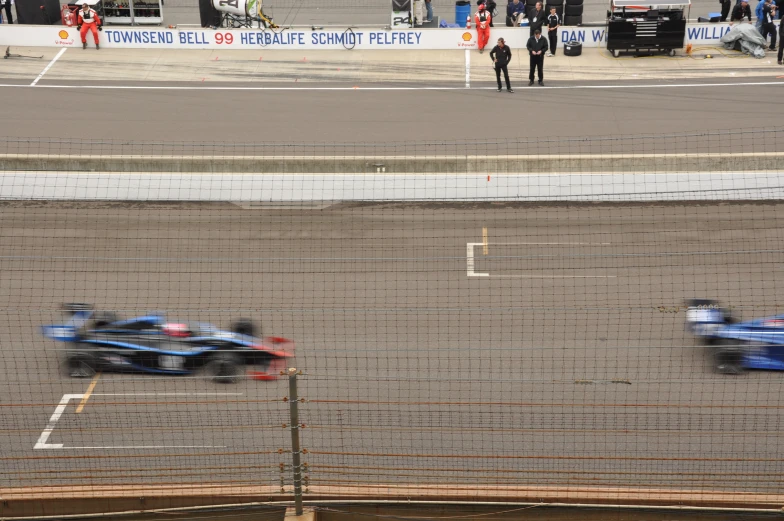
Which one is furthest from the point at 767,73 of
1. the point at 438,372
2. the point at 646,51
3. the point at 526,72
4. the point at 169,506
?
the point at 169,506

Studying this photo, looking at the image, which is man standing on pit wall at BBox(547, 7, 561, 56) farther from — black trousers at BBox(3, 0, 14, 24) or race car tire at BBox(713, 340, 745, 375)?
black trousers at BBox(3, 0, 14, 24)

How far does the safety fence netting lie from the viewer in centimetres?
958

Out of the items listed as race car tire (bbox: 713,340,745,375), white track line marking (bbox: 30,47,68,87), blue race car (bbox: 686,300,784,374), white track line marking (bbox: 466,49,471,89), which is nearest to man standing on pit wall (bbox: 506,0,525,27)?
white track line marking (bbox: 466,49,471,89)

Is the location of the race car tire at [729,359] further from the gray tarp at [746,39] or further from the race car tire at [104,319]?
the gray tarp at [746,39]

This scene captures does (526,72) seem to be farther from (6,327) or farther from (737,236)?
(6,327)

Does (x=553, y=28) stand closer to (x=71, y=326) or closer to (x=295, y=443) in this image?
(x=71, y=326)

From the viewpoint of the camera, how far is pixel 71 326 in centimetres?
1189

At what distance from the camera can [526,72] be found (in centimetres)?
2511

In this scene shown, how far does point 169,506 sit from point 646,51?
73.6ft

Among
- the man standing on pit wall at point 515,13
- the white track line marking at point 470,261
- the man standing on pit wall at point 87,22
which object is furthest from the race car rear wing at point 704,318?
the man standing on pit wall at point 87,22

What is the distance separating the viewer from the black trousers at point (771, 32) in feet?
83.5

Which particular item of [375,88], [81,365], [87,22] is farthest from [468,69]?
[81,365]

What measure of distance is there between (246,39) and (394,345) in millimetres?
17381

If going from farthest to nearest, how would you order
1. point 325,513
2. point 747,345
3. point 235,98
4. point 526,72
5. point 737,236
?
point 526,72, point 235,98, point 737,236, point 747,345, point 325,513
